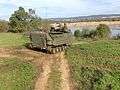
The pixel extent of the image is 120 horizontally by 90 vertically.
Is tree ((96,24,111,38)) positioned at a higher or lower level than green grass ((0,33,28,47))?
higher

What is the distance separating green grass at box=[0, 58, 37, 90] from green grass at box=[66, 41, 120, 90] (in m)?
2.63

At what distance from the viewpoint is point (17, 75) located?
2248 cm

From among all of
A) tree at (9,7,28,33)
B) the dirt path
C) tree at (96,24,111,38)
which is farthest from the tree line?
the dirt path

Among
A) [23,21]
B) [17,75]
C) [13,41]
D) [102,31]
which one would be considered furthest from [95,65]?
[23,21]

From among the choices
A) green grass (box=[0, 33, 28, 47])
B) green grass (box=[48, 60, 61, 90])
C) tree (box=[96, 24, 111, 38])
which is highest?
tree (box=[96, 24, 111, 38])

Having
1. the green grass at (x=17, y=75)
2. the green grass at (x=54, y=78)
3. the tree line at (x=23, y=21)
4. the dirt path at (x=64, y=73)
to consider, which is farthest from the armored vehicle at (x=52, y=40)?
the tree line at (x=23, y=21)

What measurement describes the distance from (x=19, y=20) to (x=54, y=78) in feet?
112

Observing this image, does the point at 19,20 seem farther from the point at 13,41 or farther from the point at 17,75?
the point at 17,75

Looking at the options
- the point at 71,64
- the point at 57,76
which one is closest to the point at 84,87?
the point at 57,76

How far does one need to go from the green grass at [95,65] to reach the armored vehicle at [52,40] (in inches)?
36.5

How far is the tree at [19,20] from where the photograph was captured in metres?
54.0

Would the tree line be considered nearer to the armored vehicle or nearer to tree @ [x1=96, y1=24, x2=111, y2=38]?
tree @ [x1=96, y1=24, x2=111, y2=38]

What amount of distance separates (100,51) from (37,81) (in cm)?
728

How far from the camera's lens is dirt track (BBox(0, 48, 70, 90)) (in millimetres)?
20952
